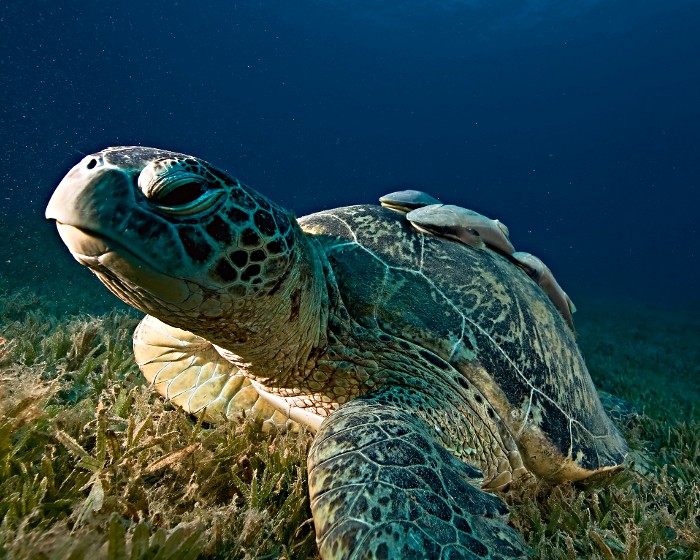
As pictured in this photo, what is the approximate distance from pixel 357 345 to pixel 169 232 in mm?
953

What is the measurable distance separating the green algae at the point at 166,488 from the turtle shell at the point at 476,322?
0.26 meters

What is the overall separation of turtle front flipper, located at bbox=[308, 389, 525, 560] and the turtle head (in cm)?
64

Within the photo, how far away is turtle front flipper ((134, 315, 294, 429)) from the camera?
6.55 ft

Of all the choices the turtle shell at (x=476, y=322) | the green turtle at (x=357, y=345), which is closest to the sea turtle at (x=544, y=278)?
the green turtle at (x=357, y=345)

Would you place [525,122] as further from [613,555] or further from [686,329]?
[613,555]

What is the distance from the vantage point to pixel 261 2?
56.3 metres

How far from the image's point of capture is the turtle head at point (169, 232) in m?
1.20

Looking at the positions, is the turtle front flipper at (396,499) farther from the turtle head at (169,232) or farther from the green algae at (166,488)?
the turtle head at (169,232)

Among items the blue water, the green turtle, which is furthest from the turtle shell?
the blue water

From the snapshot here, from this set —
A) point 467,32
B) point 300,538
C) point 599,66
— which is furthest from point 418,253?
point 599,66

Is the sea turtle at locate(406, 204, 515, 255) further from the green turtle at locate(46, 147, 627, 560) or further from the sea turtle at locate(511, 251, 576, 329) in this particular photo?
the sea turtle at locate(511, 251, 576, 329)

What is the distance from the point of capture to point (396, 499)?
1059 mm

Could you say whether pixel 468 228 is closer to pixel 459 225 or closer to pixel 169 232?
pixel 459 225

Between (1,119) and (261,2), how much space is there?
37.1 meters
